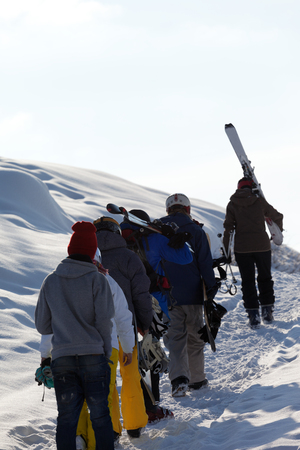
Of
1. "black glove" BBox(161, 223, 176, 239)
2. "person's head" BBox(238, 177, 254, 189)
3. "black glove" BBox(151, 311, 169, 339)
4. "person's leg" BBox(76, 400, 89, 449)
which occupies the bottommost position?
"person's leg" BBox(76, 400, 89, 449)

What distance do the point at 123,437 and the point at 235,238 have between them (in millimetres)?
4256

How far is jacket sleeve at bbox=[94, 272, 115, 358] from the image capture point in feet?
9.71

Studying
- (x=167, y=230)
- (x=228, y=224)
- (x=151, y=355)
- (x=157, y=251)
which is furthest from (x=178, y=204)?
(x=228, y=224)

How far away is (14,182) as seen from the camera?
16500 mm

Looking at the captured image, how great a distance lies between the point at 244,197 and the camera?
737cm

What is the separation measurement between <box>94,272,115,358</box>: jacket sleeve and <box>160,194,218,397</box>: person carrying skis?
6.43ft

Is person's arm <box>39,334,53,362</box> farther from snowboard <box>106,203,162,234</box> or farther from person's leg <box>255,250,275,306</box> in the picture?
person's leg <box>255,250,275,306</box>

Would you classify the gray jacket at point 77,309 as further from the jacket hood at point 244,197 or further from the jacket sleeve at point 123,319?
the jacket hood at point 244,197

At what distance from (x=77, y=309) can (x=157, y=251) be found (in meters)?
1.55

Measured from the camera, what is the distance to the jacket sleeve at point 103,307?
2961 millimetres

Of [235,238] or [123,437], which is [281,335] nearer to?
[235,238]

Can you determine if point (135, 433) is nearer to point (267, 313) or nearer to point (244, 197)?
point (267, 313)

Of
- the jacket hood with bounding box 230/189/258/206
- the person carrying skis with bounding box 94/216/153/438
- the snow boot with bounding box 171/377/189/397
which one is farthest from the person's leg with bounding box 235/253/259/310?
the person carrying skis with bounding box 94/216/153/438

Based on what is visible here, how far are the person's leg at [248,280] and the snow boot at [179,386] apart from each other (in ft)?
9.31
